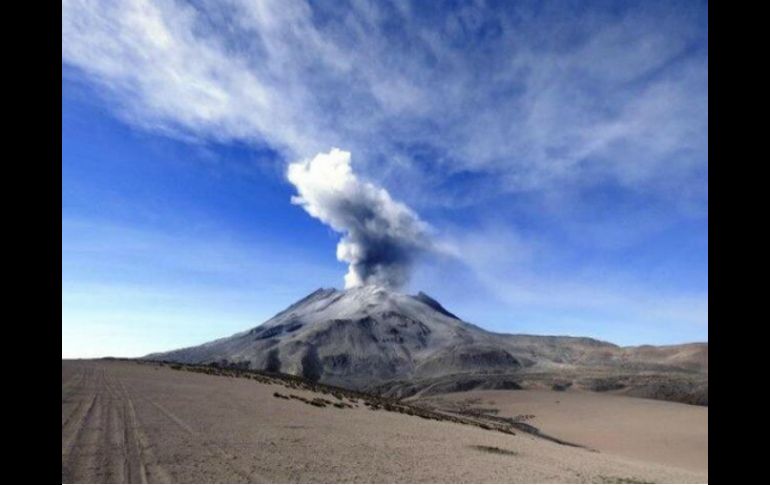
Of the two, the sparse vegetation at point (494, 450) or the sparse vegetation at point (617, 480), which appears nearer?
the sparse vegetation at point (617, 480)

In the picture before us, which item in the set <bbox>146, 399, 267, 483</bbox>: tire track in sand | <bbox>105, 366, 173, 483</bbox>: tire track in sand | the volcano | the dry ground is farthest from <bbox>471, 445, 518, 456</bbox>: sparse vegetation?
the volcano

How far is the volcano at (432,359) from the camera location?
326 feet

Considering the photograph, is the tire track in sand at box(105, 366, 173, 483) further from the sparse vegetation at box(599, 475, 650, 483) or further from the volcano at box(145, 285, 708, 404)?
the volcano at box(145, 285, 708, 404)

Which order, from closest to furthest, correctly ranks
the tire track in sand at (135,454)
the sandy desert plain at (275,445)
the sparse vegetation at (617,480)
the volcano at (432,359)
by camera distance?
the tire track in sand at (135,454), the sandy desert plain at (275,445), the sparse vegetation at (617,480), the volcano at (432,359)

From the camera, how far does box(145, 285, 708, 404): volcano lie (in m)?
99.2

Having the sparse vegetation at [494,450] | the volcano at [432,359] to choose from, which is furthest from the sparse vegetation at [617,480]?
the volcano at [432,359]

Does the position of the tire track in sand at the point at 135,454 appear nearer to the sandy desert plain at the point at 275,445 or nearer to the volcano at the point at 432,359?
the sandy desert plain at the point at 275,445

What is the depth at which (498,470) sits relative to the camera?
1812cm

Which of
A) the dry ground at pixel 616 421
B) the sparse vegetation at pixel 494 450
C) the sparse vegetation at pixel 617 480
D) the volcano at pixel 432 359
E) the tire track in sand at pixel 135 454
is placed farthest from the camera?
the volcano at pixel 432 359

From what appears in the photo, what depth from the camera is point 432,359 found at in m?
150

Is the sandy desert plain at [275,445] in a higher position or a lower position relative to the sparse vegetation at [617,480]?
higher
